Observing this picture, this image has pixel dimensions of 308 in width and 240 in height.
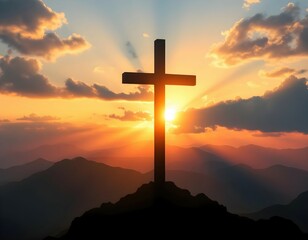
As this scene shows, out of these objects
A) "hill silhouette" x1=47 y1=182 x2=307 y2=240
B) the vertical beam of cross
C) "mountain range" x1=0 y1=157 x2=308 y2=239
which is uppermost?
the vertical beam of cross

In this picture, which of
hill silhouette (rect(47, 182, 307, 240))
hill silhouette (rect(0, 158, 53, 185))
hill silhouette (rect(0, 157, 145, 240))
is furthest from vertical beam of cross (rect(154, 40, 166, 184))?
hill silhouette (rect(0, 158, 53, 185))

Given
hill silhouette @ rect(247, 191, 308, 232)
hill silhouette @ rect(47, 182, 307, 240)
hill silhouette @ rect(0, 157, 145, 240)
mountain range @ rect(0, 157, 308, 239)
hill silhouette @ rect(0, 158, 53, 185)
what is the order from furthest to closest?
1. hill silhouette @ rect(0, 158, 53, 185)
2. hill silhouette @ rect(0, 157, 145, 240)
3. mountain range @ rect(0, 157, 308, 239)
4. hill silhouette @ rect(247, 191, 308, 232)
5. hill silhouette @ rect(47, 182, 307, 240)

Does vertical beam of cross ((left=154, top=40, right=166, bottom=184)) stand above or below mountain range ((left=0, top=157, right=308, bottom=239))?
above

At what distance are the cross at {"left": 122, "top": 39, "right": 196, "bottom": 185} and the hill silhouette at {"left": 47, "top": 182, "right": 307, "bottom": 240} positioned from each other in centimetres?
116

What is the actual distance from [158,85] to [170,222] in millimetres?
6989

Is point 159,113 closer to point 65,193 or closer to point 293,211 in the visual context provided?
point 293,211

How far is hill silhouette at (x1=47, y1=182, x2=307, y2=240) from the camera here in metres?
21.0

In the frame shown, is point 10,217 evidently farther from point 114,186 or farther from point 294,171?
point 294,171

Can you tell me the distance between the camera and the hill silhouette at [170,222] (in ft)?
68.7

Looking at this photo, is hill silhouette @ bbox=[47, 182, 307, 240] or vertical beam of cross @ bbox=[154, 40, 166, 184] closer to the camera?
hill silhouette @ bbox=[47, 182, 307, 240]

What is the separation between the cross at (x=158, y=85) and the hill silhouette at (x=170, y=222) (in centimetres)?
116

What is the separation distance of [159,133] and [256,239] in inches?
271

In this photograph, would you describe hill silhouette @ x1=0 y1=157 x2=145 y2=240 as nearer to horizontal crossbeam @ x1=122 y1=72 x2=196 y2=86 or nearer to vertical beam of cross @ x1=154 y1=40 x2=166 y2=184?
horizontal crossbeam @ x1=122 y1=72 x2=196 y2=86

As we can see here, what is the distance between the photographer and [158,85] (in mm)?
23453
